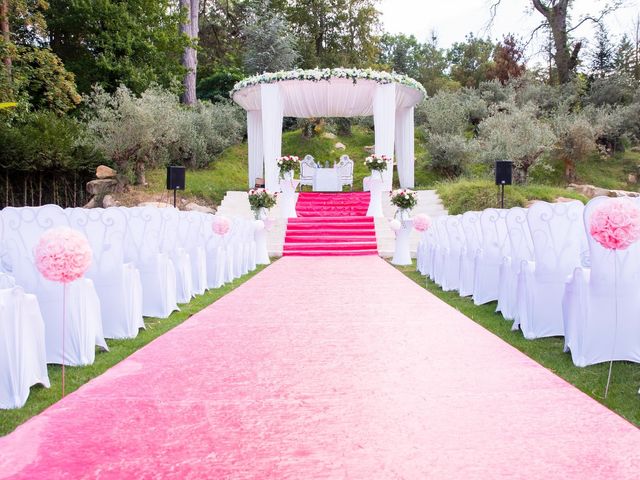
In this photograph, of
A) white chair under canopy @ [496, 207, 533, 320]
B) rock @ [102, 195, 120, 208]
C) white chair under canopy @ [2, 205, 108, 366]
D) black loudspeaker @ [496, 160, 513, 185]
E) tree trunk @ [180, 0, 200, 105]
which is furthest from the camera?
tree trunk @ [180, 0, 200, 105]

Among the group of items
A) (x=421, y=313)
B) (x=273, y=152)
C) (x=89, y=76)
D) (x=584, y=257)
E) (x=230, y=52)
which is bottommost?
(x=421, y=313)

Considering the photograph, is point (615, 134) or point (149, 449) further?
point (615, 134)

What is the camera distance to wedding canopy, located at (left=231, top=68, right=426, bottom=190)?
13859 millimetres

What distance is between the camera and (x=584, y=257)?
13.0ft

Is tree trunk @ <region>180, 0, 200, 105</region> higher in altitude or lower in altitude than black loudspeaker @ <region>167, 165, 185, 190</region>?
higher

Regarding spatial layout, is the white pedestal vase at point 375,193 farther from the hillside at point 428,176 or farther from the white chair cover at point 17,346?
the white chair cover at point 17,346

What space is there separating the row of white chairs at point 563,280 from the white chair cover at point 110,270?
2.97 m

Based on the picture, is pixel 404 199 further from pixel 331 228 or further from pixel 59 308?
pixel 59 308

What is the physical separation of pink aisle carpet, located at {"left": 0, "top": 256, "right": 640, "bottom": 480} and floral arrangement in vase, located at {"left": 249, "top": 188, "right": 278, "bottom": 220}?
6.62m

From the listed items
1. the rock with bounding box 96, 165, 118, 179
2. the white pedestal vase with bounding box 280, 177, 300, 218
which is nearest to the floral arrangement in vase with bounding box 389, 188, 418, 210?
the white pedestal vase with bounding box 280, 177, 300, 218

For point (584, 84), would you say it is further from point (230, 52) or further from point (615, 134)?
point (230, 52)

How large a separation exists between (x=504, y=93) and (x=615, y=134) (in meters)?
5.10

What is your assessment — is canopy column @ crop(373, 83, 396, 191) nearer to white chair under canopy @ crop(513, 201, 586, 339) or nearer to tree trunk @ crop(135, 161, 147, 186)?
tree trunk @ crop(135, 161, 147, 186)

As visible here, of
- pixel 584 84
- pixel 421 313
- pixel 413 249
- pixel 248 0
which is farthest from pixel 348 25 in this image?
pixel 421 313
